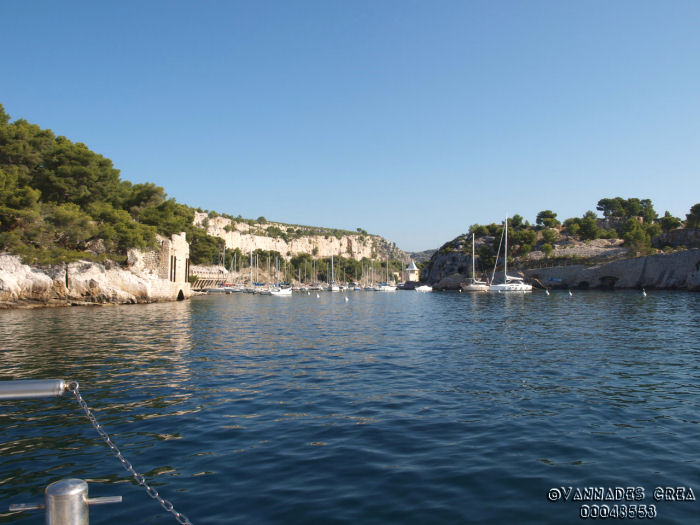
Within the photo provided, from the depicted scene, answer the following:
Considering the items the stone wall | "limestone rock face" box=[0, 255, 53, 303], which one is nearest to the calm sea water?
"limestone rock face" box=[0, 255, 53, 303]

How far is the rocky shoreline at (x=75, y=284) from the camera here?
39.0 meters

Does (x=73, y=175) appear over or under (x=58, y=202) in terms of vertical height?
over

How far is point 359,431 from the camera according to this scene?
27.1ft

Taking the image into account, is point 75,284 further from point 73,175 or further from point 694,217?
point 694,217

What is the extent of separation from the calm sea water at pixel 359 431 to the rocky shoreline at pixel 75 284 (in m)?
26.7

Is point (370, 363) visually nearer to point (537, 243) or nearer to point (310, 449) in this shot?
point (310, 449)

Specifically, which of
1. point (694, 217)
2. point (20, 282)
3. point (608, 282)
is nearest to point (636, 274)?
point (608, 282)

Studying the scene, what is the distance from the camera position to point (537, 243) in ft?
397

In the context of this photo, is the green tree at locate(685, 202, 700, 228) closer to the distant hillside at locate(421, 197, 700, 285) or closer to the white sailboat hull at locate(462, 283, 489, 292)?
the distant hillside at locate(421, 197, 700, 285)

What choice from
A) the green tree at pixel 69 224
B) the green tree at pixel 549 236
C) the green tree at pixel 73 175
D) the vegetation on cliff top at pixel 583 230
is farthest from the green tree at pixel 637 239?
the green tree at pixel 69 224

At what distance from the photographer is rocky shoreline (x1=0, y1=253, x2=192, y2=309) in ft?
128

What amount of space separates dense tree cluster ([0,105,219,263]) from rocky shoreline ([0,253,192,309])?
1417 mm

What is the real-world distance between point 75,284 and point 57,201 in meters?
11.9

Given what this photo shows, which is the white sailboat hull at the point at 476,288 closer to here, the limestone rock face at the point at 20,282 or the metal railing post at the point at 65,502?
the limestone rock face at the point at 20,282
